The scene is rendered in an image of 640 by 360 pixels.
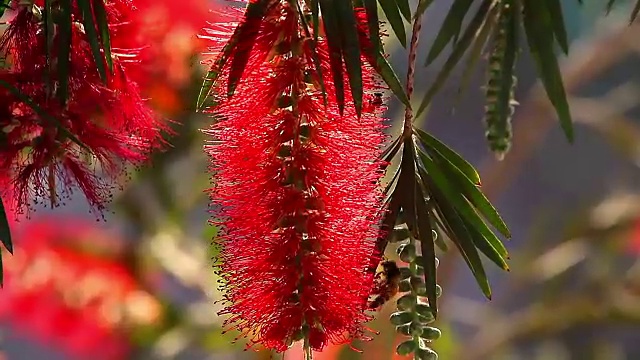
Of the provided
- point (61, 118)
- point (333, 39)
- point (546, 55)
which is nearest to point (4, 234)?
point (61, 118)

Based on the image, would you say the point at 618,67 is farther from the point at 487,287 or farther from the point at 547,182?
the point at 487,287

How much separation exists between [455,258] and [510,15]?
2.62 feet

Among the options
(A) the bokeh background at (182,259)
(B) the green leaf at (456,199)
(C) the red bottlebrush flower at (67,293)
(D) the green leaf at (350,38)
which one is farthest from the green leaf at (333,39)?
(C) the red bottlebrush flower at (67,293)

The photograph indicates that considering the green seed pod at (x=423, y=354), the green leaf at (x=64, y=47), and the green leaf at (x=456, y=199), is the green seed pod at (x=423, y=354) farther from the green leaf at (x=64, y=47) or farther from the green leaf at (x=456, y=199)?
the green leaf at (x=64, y=47)

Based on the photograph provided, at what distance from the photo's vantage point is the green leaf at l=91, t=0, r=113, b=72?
38 cm

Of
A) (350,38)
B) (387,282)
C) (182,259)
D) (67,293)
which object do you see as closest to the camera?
(350,38)

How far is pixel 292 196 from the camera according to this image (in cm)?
38

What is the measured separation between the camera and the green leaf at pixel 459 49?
45 centimetres

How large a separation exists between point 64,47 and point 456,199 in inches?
8.9

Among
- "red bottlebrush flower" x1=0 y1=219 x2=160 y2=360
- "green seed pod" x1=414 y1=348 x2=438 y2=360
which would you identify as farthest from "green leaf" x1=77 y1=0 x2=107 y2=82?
"red bottlebrush flower" x1=0 y1=219 x2=160 y2=360

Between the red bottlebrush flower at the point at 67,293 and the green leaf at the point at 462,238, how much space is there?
2.76ft

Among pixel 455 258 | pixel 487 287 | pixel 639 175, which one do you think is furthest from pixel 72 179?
pixel 639 175

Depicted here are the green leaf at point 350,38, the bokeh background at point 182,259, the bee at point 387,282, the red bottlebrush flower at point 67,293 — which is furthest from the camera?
the red bottlebrush flower at point 67,293

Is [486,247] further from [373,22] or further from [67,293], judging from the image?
[67,293]
